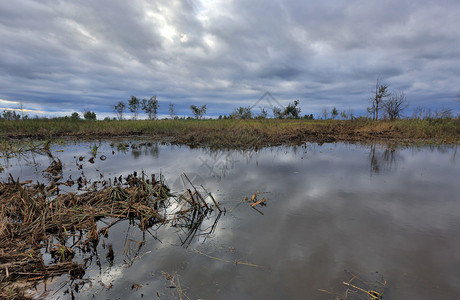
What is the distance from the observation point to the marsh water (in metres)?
1.93

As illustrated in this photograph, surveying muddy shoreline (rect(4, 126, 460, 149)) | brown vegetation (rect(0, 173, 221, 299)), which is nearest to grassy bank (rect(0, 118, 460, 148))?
muddy shoreline (rect(4, 126, 460, 149))

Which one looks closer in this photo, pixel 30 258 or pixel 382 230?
pixel 30 258

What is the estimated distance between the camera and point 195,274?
2.11 meters

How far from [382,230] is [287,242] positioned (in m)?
1.45

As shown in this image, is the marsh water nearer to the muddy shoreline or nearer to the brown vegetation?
the brown vegetation

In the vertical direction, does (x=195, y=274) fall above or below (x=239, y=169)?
below

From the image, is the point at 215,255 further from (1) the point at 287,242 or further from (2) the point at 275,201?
(2) the point at 275,201

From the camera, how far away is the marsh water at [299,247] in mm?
1930

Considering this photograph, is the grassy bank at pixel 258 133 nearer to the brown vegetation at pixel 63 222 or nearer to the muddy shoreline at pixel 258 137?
the muddy shoreline at pixel 258 137

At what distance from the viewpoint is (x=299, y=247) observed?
251cm

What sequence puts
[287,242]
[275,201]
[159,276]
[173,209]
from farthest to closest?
[275,201], [173,209], [287,242], [159,276]

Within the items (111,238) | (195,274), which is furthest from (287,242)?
(111,238)

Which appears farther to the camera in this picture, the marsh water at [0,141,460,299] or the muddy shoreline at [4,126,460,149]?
the muddy shoreline at [4,126,460,149]

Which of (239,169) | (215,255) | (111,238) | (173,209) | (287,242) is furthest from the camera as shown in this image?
(239,169)
